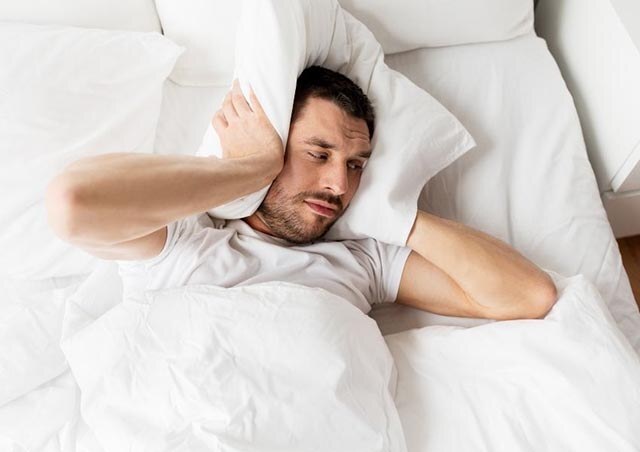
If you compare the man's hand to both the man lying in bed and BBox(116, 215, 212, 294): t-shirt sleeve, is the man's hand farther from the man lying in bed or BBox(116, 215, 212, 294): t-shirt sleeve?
BBox(116, 215, 212, 294): t-shirt sleeve

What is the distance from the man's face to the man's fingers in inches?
4.0

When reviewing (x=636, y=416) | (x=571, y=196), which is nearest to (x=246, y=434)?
(x=636, y=416)

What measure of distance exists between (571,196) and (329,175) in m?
0.58

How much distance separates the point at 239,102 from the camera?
1100 mm

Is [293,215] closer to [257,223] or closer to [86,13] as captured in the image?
[257,223]

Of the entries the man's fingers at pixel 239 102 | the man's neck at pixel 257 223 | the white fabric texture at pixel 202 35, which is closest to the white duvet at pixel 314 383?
the man's neck at pixel 257 223

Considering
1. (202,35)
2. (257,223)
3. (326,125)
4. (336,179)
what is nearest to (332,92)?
(326,125)

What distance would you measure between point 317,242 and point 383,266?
152 millimetres

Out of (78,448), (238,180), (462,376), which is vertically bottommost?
(78,448)

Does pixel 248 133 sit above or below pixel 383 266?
above

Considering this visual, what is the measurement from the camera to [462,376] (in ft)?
3.13

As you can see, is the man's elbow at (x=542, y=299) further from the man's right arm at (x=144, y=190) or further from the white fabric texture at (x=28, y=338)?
the white fabric texture at (x=28, y=338)

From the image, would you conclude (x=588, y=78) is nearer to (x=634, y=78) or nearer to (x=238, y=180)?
(x=634, y=78)

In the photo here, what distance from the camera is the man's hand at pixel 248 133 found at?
40.9 inches
